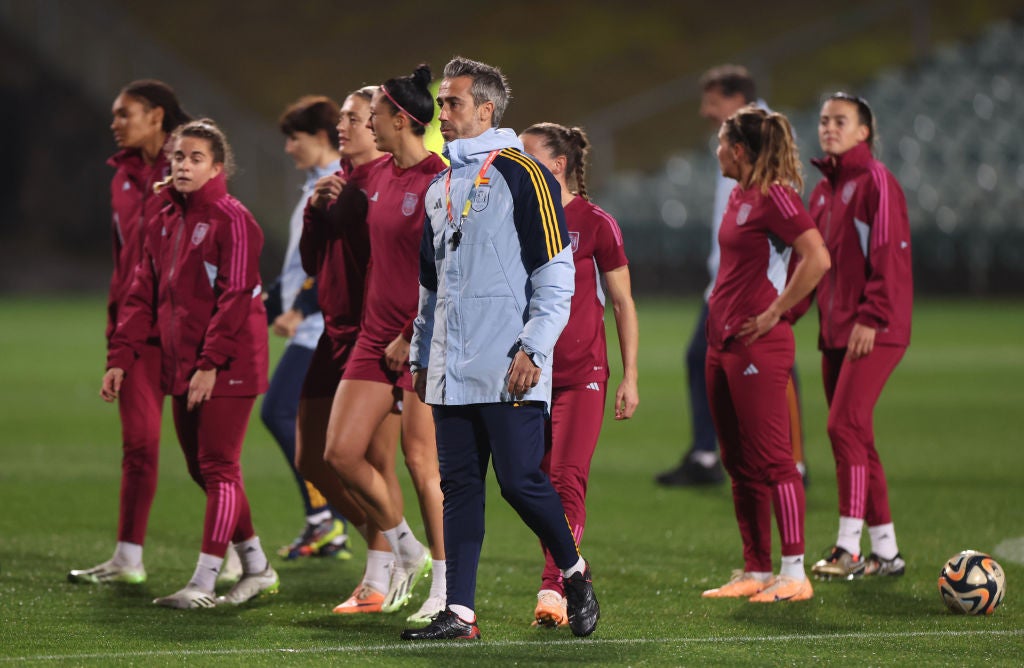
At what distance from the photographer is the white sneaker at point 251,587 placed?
667 centimetres

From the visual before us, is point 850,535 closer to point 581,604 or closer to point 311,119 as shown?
point 581,604

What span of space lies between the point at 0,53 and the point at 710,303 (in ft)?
107

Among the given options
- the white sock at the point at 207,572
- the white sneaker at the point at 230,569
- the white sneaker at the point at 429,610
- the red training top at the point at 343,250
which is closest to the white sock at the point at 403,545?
the white sneaker at the point at 429,610

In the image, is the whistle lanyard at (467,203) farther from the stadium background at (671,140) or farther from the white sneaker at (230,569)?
the stadium background at (671,140)

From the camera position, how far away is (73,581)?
711cm

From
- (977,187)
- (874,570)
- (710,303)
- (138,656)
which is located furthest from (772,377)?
(977,187)

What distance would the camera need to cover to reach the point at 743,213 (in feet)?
22.3

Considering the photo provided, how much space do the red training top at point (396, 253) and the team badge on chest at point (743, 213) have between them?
1405 millimetres

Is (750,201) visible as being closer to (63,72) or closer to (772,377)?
(772,377)

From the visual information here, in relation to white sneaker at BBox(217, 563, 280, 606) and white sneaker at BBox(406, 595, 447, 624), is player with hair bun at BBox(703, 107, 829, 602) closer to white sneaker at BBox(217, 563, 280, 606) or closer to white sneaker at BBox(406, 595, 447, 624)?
white sneaker at BBox(406, 595, 447, 624)

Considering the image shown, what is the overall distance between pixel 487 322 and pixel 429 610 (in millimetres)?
1434

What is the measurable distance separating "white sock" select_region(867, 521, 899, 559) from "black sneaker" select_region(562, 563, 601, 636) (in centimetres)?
216

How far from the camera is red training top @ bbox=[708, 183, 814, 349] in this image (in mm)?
6684

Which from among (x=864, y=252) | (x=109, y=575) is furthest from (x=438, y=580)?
(x=864, y=252)
